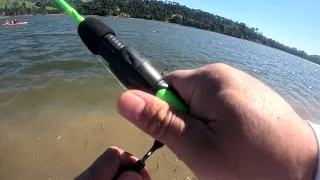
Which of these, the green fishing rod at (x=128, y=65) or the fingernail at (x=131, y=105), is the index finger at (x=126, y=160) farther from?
the fingernail at (x=131, y=105)

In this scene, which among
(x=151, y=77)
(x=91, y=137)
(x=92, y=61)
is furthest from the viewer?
(x=92, y=61)

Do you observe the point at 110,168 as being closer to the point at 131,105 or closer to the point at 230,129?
the point at 131,105

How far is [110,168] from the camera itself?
1.51m

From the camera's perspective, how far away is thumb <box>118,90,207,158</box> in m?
1.30

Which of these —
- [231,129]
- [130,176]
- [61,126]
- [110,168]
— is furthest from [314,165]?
[61,126]

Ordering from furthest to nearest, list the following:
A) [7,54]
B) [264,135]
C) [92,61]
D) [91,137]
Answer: [7,54]
[92,61]
[91,137]
[264,135]

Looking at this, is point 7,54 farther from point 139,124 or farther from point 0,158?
point 139,124

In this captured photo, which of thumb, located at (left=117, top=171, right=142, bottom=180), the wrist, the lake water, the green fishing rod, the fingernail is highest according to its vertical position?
the green fishing rod

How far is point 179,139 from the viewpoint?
137cm

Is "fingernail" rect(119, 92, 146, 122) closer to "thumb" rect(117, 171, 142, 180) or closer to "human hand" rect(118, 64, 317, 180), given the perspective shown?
"human hand" rect(118, 64, 317, 180)

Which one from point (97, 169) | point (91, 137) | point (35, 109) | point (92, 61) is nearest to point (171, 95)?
point (97, 169)

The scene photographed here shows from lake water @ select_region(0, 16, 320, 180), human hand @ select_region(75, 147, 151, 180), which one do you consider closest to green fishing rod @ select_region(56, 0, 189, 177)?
human hand @ select_region(75, 147, 151, 180)

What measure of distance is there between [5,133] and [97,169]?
5805 mm

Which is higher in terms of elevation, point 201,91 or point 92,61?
point 201,91
